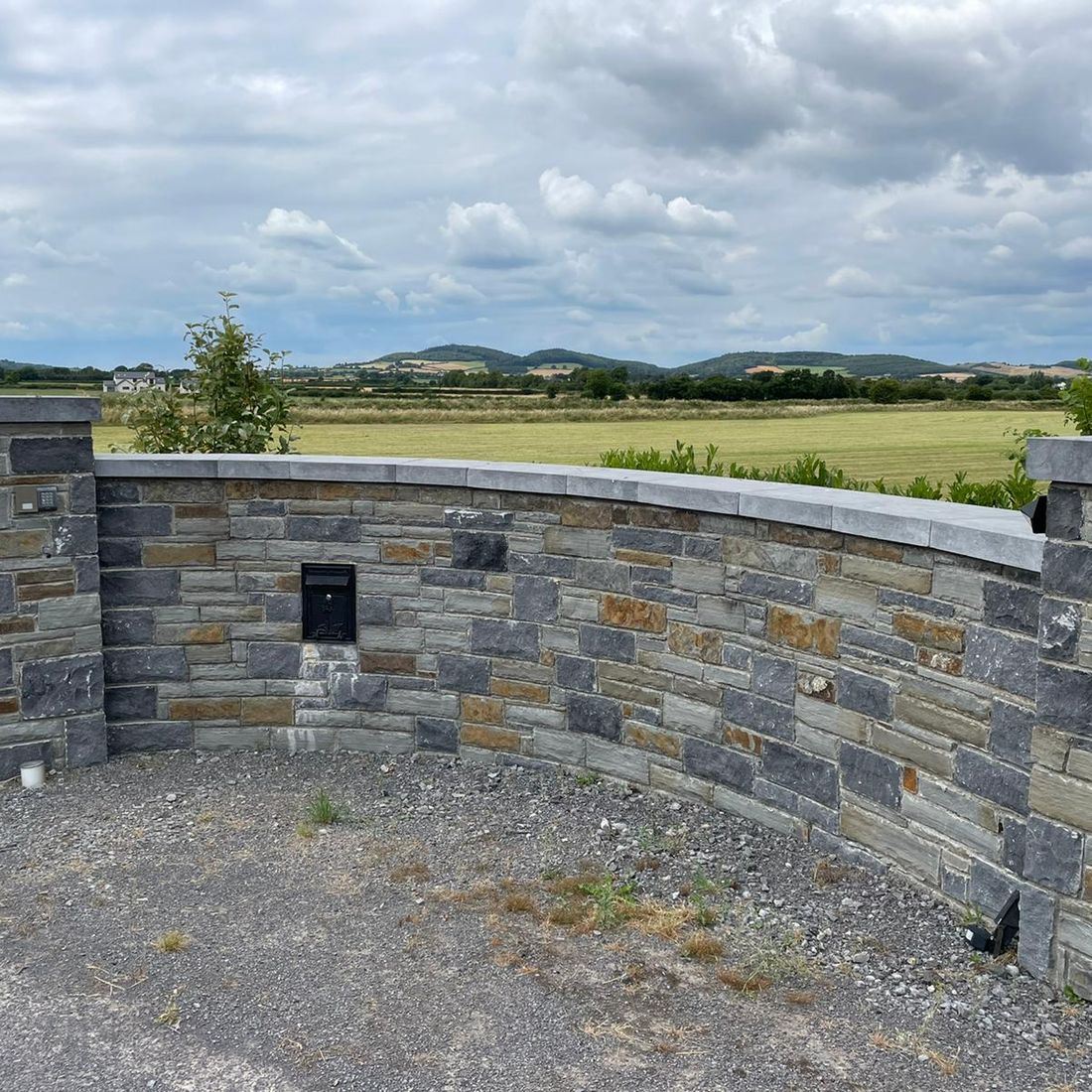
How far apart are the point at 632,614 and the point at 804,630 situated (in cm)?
104

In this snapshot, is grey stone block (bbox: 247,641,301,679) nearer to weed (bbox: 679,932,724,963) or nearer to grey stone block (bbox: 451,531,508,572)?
grey stone block (bbox: 451,531,508,572)

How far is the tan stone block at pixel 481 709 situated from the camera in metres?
6.48

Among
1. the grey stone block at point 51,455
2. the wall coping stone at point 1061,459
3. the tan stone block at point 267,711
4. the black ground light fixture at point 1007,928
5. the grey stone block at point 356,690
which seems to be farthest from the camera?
the tan stone block at point 267,711

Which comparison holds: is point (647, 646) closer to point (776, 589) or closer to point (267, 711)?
point (776, 589)

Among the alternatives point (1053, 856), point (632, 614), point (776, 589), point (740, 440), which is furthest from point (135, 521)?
point (740, 440)

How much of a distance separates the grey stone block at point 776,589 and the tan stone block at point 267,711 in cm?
294

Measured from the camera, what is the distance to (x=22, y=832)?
577 centimetres

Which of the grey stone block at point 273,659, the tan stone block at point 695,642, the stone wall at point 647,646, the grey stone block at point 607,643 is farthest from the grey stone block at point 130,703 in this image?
the tan stone block at point 695,642

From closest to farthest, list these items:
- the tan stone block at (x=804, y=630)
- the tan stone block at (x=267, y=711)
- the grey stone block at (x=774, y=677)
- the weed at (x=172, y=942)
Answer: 1. the weed at (x=172, y=942)
2. the tan stone block at (x=804, y=630)
3. the grey stone block at (x=774, y=677)
4. the tan stone block at (x=267, y=711)

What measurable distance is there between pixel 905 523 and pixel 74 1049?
3.65m

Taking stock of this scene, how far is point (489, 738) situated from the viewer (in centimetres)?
653

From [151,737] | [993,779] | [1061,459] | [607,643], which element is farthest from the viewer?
[151,737]

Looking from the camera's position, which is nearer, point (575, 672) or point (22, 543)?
point (575, 672)

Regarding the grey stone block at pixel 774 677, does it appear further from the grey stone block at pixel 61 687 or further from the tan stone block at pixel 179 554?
the grey stone block at pixel 61 687
